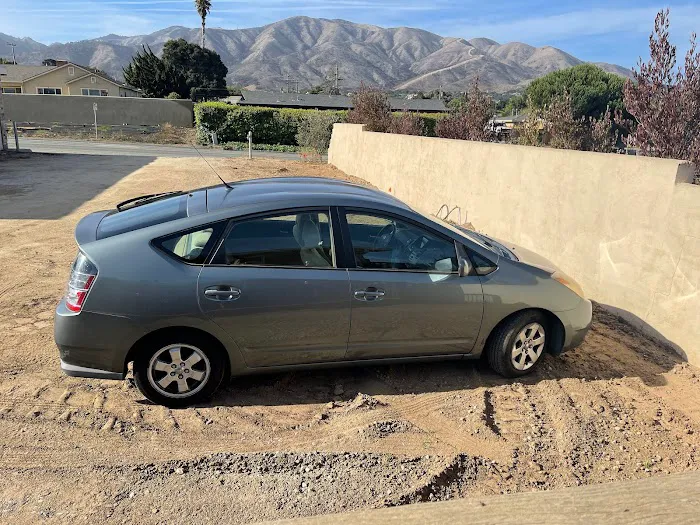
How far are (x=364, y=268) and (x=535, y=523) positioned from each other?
6.68 feet

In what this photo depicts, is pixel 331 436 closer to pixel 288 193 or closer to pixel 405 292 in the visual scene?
pixel 405 292

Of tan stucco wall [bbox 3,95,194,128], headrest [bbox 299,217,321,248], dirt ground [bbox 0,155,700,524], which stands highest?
tan stucco wall [bbox 3,95,194,128]

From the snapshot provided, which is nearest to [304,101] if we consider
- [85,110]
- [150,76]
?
[150,76]

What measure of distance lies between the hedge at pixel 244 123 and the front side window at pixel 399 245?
35167 millimetres

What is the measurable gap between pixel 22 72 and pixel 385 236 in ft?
249

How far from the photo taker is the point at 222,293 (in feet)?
12.1

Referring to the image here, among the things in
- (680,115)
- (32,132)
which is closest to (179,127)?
(32,132)

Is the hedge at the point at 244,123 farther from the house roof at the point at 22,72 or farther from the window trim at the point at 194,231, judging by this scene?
the house roof at the point at 22,72

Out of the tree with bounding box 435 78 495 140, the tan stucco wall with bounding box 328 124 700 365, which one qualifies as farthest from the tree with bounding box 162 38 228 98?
the tan stucco wall with bounding box 328 124 700 365

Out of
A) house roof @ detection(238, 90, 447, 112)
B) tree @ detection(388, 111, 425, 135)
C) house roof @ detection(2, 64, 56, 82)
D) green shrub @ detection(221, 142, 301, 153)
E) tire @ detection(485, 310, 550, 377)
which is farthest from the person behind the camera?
house roof @ detection(238, 90, 447, 112)

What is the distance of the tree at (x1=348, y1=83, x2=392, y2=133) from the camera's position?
67.4ft

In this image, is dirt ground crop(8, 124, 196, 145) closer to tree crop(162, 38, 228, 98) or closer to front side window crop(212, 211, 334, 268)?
tree crop(162, 38, 228, 98)

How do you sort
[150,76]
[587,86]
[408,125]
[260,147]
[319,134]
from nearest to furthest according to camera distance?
[408,125]
[319,134]
[260,147]
[150,76]
[587,86]

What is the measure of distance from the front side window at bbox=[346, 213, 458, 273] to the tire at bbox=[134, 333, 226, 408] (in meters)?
1.34
